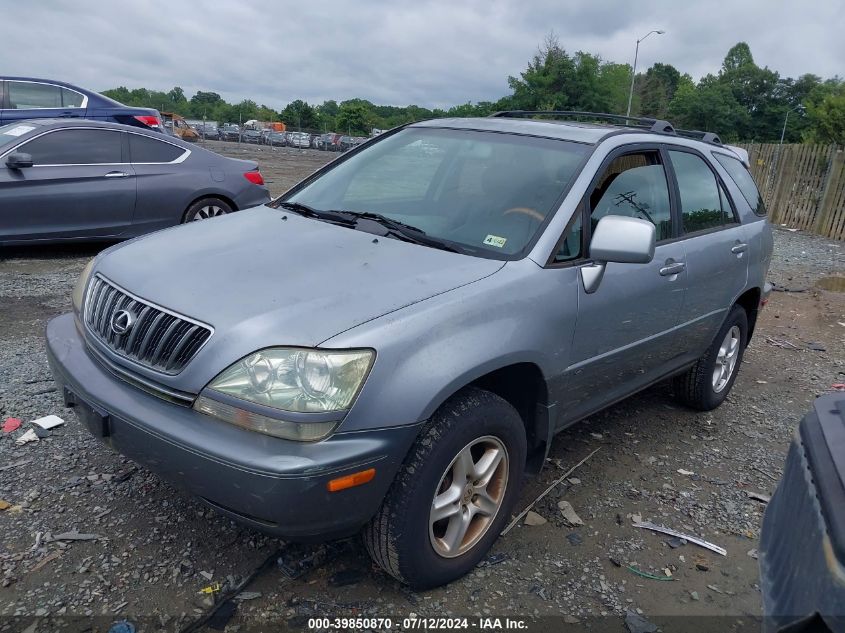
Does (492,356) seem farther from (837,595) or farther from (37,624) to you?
(37,624)

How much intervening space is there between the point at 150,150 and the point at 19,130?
1.30 meters

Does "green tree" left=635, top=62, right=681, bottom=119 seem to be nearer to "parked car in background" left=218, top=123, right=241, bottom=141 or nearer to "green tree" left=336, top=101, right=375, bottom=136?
"green tree" left=336, top=101, right=375, bottom=136

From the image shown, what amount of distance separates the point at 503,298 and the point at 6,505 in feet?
7.63

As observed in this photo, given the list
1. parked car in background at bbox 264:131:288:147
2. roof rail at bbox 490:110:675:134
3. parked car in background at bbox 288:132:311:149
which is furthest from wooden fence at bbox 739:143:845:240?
parked car in background at bbox 264:131:288:147

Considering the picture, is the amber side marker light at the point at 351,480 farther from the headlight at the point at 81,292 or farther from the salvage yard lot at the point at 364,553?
the headlight at the point at 81,292

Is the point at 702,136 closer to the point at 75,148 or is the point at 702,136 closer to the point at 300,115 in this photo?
the point at 75,148

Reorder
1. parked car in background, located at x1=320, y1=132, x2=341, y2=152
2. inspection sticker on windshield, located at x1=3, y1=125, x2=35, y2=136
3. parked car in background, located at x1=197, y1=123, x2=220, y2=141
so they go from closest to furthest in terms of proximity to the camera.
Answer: inspection sticker on windshield, located at x1=3, y1=125, x2=35, y2=136 → parked car in background, located at x1=197, y1=123, x2=220, y2=141 → parked car in background, located at x1=320, y1=132, x2=341, y2=152

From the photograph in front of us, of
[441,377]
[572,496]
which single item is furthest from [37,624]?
[572,496]

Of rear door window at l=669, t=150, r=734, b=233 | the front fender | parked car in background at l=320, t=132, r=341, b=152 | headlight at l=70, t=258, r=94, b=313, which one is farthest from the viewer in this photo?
parked car in background at l=320, t=132, r=341, b=152

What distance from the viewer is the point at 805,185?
15188mm

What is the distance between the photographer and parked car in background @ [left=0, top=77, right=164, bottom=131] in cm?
1040

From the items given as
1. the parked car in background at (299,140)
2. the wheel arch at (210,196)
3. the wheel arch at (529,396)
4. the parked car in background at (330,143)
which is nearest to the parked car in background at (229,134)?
the parked car in background at (299,140)

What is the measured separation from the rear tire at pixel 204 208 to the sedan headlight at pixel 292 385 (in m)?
6.14

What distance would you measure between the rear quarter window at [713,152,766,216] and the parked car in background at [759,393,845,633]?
308 centimetres
